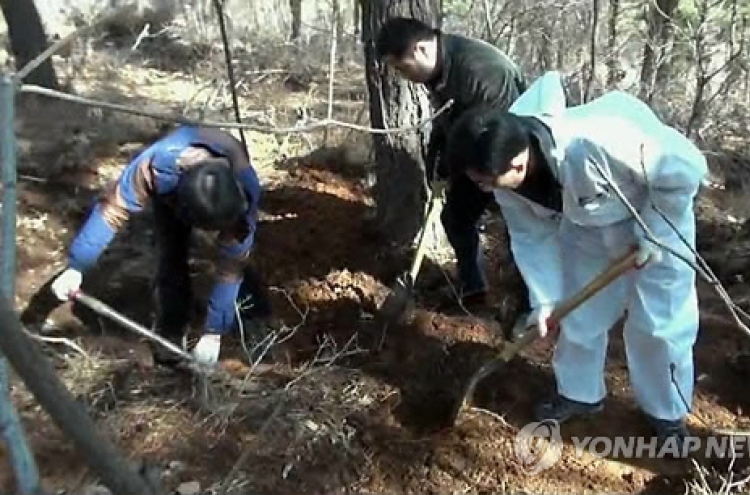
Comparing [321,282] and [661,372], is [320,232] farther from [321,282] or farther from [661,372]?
[661,372]

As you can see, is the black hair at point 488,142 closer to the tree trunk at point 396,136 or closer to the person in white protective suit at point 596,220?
the person in white protective suit at point 596,220

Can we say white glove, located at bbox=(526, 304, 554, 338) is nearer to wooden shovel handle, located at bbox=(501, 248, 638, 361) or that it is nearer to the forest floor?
wooden shovel handle, located at bbox=(501, 248, 638, 361)

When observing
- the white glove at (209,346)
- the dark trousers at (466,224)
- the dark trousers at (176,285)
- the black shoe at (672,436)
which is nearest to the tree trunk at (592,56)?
the dark trousers at (466,224)

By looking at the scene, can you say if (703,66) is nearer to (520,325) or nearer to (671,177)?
(520,325)

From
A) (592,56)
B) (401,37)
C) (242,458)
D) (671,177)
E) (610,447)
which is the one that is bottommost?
(610,447)

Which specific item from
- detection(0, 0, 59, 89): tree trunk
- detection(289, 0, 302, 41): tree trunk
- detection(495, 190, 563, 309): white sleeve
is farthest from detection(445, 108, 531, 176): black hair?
detection(289, 0, 302, 41): tree trunk

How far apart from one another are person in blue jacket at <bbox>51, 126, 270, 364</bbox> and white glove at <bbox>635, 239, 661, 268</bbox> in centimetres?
140

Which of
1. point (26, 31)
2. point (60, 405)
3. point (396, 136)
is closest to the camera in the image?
point (60, 405)

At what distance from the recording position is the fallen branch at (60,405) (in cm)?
86

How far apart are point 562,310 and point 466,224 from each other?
3.85 ft

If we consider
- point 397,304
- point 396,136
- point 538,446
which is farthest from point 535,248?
point 396,136

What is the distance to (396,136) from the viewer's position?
4.79 meters

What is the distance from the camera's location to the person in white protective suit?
298 cm

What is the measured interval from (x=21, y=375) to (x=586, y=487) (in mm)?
2878
